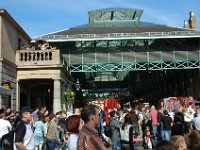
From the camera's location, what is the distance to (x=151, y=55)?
36.7 meters

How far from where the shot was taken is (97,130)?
574 centimetres

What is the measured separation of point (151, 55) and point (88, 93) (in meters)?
33.6

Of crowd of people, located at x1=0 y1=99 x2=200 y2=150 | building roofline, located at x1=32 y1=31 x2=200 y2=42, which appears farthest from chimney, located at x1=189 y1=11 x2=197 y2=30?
crowd of people, located at x1=0 y1=99 x2=200 y2=150

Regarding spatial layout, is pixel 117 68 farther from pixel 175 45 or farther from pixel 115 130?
pixel 115 130

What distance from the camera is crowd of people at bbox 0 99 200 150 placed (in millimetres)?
5246

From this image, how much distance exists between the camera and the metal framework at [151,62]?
36688 mm

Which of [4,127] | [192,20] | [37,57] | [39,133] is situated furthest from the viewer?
[192,20]

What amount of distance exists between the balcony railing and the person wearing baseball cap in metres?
17.6

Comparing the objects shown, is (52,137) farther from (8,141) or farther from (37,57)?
(37,57)

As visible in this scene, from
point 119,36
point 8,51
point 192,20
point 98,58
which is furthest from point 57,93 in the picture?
point 192,20

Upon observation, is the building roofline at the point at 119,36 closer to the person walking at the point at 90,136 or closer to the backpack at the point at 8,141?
the backpack at the point at 8,141

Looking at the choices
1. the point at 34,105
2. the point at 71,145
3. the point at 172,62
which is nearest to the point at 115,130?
the point at 71,145

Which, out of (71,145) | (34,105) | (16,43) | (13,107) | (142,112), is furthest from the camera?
(34,105)

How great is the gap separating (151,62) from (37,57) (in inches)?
547
